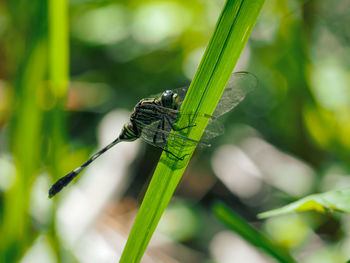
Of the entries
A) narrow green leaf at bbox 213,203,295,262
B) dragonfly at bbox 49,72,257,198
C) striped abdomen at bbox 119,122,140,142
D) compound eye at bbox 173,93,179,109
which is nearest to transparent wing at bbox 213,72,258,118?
dragonfly at bbox 49,72,257,198

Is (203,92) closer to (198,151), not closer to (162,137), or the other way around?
(162,137)

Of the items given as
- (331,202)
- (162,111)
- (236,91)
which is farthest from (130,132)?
(331,202)

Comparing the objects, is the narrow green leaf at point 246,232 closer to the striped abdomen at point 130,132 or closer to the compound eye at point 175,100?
the compound eye at point 175,100

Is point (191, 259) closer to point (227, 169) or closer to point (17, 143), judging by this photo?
point (227, 169)

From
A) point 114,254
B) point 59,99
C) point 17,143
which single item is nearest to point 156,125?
point 59,99

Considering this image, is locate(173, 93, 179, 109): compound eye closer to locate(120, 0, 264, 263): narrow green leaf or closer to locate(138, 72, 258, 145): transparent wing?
locate(138, 72, 258, 145): transparent wing
